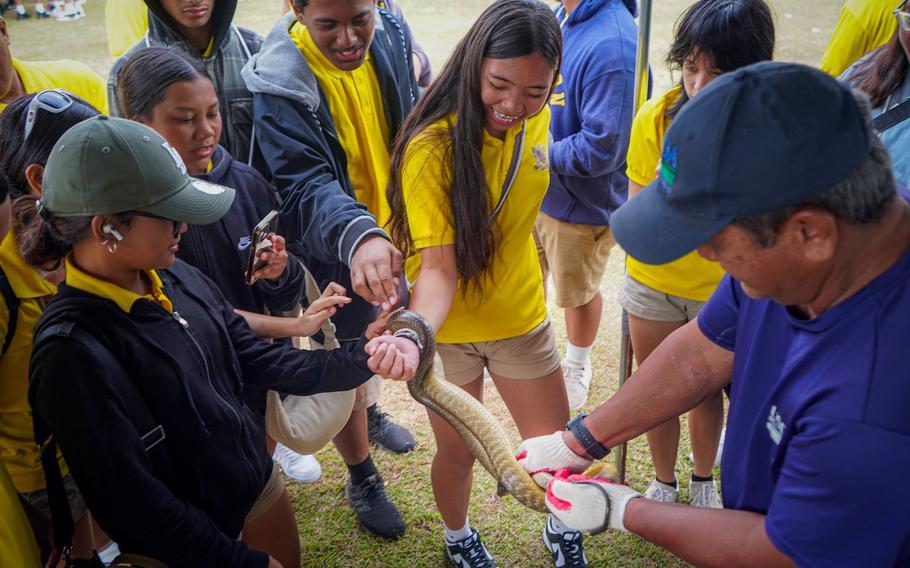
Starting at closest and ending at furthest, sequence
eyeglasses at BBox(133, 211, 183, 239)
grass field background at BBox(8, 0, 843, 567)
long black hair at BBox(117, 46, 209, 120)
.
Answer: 1. eyeglasses at BBox(133, 211, 183, 239)
2. long black hair at BBox(117, 46, 209, 120)
3. grass field background at BBox(8, 0, 843, 567)

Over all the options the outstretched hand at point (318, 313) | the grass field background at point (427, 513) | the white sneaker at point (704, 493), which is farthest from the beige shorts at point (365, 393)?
the white sneaker at point (704, 493)

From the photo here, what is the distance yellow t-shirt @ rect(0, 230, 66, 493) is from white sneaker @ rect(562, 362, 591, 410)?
2.85m

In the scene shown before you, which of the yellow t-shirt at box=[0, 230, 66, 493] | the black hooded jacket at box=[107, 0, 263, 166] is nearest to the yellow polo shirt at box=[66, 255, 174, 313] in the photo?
the yellow t-shirt at box=[0, 230, 66, 493]

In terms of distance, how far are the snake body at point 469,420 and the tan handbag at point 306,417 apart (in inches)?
15.8

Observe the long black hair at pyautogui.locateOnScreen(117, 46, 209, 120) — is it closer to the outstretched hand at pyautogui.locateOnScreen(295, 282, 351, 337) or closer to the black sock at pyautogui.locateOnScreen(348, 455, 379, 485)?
the outstretched hand at pyautogui.locateOnScreen(295, 282, 351, 337)

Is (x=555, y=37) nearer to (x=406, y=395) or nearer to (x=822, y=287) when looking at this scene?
(x=822, y=287)

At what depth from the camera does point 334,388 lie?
250 centimetres

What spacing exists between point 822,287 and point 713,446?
2105mm

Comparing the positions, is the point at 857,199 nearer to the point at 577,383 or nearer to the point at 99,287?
the point at 99,287

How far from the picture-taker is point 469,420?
250 cm

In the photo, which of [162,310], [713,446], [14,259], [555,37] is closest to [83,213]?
[162,310]

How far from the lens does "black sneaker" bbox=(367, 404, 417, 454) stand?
395 cm

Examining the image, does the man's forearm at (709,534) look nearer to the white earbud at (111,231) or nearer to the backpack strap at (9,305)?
the white earbud at (111,231)

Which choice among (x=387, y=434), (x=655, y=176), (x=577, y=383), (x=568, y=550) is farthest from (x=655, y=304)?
(x=387, y=434)
